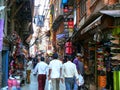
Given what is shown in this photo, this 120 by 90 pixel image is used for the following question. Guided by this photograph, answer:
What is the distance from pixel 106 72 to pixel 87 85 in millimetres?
6143

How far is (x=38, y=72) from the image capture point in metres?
19.1

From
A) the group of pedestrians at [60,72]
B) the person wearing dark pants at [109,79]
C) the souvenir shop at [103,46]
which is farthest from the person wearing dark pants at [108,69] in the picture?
the group of pedestrians at [60,72]

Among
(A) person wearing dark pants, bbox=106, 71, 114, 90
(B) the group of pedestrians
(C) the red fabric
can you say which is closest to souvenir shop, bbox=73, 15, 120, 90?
(A) person wearing dark pants, bbox=106, 71, 114, 90

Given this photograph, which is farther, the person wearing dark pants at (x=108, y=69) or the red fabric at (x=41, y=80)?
the red fabric at (x=41, y=80)

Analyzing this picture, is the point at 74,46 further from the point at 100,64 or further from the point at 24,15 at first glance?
the point at 100,64

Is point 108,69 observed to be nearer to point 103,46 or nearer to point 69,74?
point 69,74

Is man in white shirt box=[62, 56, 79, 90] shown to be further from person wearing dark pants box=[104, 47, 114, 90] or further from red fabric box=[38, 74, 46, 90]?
red fabric box=[38, 74, 46, 90]

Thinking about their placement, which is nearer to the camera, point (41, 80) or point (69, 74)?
point (69, 74)

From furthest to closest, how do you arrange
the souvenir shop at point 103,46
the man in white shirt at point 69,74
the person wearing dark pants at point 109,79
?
the man in white shirt at point 69,74 → the person wearing dark pants at point 109,79 → the souvenir shop at point 103,46

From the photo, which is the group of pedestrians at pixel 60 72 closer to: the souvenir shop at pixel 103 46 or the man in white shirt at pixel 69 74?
the man in white shirt at pixel 69 74

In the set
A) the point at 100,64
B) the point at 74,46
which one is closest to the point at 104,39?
the point at 100,64

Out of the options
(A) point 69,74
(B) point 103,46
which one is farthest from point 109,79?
(B) point 103,46

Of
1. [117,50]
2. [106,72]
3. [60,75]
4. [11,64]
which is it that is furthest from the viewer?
[11,64]

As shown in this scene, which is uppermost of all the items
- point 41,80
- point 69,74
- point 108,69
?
point 108,69
